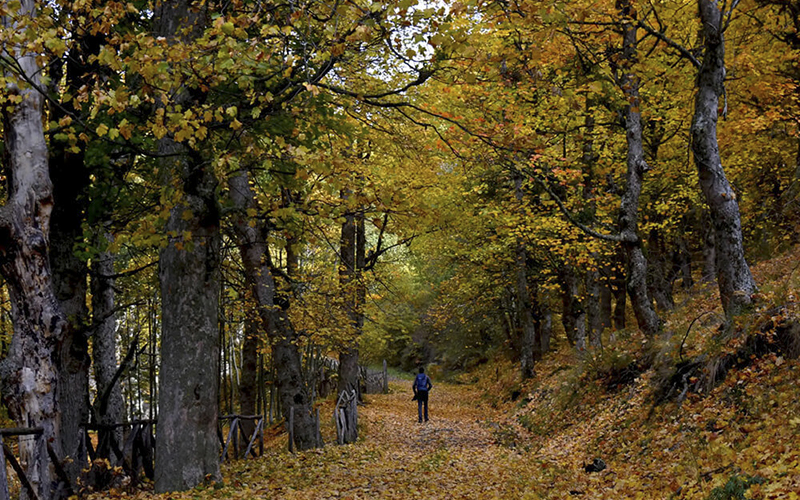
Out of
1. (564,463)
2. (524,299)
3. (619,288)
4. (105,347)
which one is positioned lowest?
(564,463)

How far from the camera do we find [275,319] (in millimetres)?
12094

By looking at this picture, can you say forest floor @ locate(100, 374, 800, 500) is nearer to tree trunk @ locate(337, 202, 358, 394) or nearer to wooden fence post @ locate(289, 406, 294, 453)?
wooden fence post @ locate(289, 406, 294, 453)

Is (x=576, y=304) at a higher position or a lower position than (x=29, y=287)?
lower

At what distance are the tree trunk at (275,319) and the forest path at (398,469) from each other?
0.94 meters

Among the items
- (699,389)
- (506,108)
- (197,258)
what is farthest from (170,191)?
(506,108)

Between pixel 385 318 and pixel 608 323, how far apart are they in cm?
888

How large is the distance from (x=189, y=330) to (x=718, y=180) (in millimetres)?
7974

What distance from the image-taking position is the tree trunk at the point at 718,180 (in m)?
7.97

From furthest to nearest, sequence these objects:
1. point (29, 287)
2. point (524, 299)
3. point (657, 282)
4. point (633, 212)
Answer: point (524, 299)
point (657, 282)
point (633, 212)
point (29, 287)

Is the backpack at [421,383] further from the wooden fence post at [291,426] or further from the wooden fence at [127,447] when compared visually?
the wooden fence at [127,447]

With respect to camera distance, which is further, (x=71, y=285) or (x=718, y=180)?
(x=71, y=285)

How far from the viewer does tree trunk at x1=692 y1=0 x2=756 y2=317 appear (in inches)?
314

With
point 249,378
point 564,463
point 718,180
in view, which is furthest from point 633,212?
point 249,378

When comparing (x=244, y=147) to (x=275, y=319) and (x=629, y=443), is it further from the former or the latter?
(x=629, y=443)
